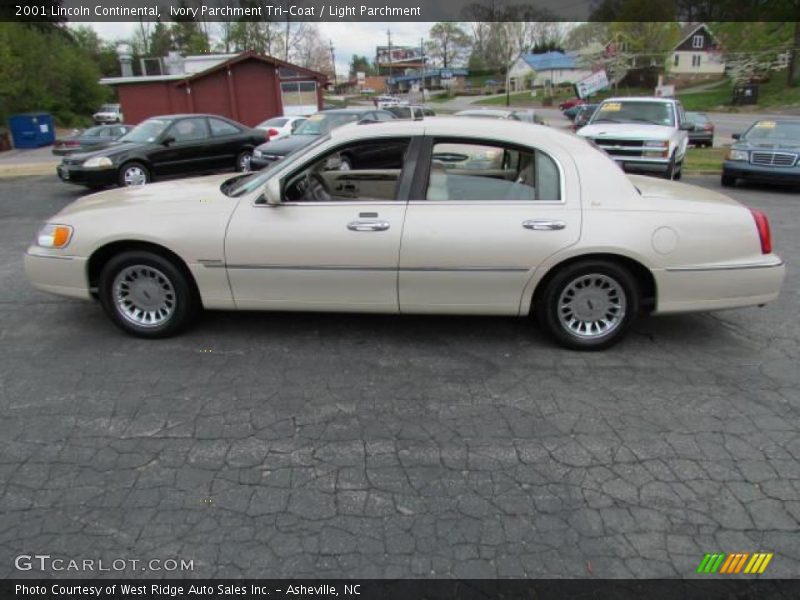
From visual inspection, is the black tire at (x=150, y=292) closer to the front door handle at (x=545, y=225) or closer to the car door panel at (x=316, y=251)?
the car door panel at (x=316, y=251)

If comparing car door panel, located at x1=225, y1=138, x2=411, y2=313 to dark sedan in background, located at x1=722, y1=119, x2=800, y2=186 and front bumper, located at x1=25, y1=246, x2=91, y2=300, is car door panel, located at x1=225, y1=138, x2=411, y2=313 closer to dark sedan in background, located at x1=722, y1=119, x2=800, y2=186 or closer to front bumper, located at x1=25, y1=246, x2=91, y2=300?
front bumper, located at x1=25, y1=246, x2=91, y2=300

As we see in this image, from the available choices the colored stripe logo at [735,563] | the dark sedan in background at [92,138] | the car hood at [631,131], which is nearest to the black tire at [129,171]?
the dark sedan in background at [92,138]

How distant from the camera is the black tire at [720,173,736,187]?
40.7 feet

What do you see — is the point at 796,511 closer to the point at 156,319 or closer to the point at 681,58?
the point at 156,319

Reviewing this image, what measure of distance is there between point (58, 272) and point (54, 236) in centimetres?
26

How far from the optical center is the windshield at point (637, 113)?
1226cm

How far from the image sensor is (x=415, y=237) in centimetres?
397

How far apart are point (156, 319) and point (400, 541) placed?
279 cm

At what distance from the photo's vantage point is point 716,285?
401cm

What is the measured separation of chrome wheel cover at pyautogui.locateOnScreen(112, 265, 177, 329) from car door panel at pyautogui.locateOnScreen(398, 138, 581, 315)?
5.76 feet

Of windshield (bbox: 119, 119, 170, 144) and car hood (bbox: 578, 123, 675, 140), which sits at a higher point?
windshield (bbox: 119, 119, 170, 144)

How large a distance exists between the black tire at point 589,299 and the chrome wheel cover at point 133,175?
9947 millimetres
